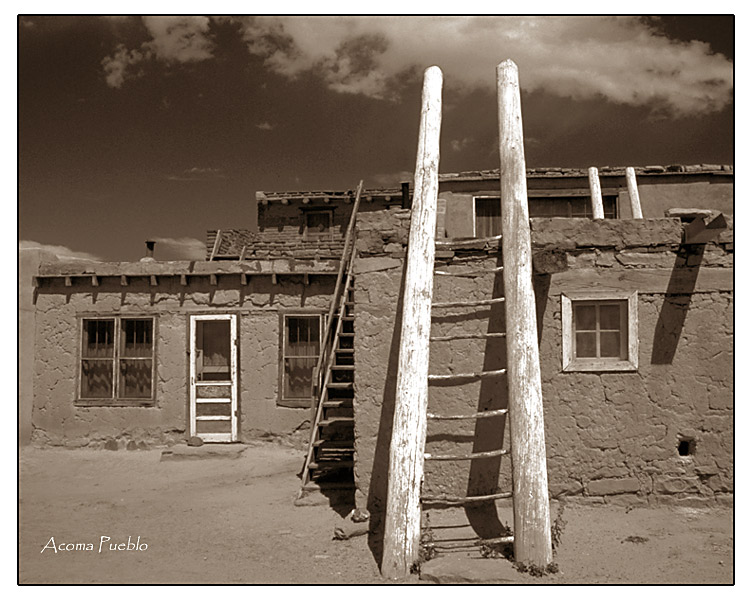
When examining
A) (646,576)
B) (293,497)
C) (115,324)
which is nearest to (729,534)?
(646,576)

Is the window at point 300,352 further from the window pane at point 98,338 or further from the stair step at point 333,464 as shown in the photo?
the window pane at point 98,338

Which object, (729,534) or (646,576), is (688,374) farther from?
(646,576)

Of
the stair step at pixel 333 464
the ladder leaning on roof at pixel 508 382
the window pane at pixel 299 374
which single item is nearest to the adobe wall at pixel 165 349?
the window pane at pixel 299 374

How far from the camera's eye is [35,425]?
10164 millimetres

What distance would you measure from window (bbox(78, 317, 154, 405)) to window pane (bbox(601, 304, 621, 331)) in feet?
24.2

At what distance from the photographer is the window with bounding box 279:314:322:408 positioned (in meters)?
10.2

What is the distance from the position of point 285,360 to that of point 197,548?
4.96 m

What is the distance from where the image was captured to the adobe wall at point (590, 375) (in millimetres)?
5543

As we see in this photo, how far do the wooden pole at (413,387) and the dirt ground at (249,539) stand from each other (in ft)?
0.95

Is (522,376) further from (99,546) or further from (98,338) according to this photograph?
(98,338)

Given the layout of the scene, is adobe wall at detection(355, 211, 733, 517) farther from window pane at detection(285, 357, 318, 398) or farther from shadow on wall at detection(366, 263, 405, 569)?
window pane at detection(285, 357, 318, 398)

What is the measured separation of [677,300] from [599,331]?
77 cm

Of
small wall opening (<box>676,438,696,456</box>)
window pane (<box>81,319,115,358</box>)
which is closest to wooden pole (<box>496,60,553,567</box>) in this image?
small wall opening (<box>676,438,696,456</box>)

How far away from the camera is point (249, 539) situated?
18.0 feet
